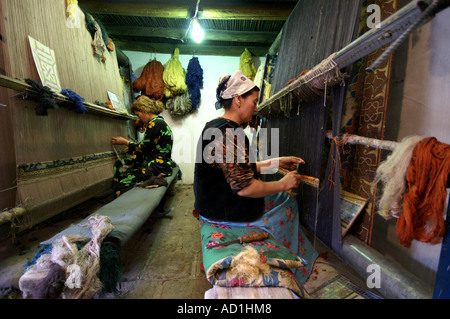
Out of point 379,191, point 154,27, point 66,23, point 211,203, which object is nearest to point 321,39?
point 379,191

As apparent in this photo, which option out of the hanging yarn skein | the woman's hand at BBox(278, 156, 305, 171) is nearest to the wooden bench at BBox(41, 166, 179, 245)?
the woman's hand at BBox(278, 156, 305, 171)

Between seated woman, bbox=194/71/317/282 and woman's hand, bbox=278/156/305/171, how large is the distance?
331mm

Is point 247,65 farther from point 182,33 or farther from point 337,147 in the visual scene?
point 337,147

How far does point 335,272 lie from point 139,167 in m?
2.66

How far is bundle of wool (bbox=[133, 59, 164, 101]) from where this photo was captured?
4.12 meters

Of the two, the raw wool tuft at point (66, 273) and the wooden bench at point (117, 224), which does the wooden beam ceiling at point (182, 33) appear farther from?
the raw wool tuft at point (66, 273)

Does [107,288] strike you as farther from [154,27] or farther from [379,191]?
[154,27]

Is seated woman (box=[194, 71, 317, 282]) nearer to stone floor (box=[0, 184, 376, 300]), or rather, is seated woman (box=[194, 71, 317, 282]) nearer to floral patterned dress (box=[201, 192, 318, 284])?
floral patterned dress (box=[201, 192, 318, 284])

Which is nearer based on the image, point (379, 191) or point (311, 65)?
point (379, 191)

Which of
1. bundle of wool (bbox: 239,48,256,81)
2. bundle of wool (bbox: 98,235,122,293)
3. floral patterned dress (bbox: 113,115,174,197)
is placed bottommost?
bundle of wool (bbox: 98,235,122,293)

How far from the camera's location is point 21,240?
1.84 metres

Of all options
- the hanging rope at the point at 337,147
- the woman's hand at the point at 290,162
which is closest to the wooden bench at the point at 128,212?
the woman's hand at the point at 290,162

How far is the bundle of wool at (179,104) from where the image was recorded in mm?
4305

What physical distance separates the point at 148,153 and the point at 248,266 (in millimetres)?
2382
